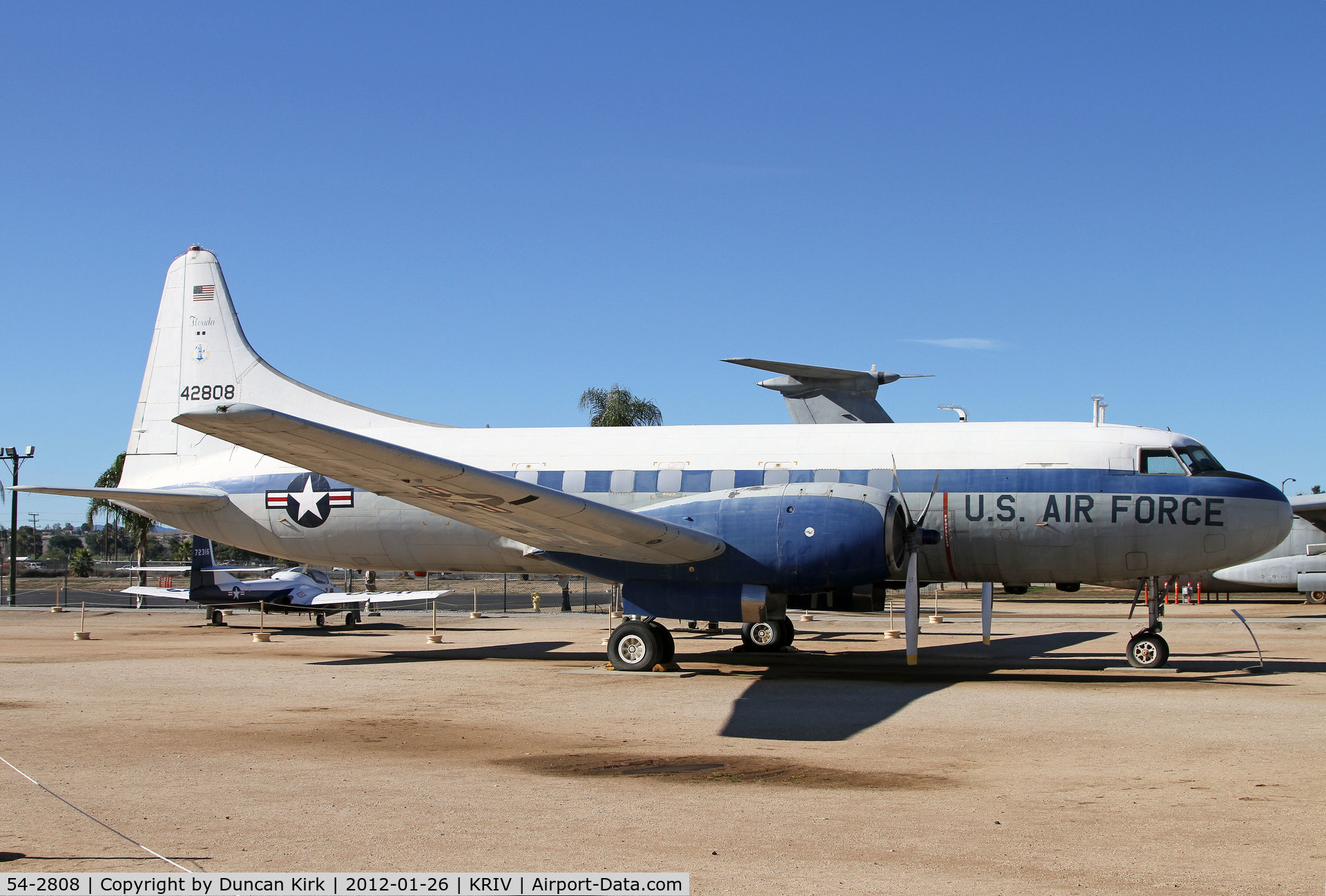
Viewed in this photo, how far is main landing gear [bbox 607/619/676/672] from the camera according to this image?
16.7m

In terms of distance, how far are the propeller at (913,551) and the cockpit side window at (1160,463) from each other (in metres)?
3.29

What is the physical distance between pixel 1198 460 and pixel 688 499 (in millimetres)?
8321

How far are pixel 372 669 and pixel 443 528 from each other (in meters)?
2.74

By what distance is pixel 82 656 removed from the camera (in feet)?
65.9

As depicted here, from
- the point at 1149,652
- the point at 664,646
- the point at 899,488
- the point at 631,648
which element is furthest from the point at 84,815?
the point at 1149,652

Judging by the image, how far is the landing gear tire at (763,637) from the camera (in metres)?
20.3

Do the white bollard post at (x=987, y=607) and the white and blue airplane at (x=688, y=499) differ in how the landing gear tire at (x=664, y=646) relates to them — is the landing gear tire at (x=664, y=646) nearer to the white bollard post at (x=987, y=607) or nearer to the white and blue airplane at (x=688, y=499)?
the white and blue airplane at (x=688, y=499)

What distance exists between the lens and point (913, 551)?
52.1ft

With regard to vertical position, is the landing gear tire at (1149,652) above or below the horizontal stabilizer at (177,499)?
below

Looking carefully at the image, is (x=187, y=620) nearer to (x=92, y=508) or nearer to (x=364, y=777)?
(x=364, y=777)

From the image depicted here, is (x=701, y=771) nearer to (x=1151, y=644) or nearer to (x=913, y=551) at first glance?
(x=913, y=551)

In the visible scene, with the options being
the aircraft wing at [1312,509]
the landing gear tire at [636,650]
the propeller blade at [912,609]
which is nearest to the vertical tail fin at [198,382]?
the landing gear tire at [636,650]

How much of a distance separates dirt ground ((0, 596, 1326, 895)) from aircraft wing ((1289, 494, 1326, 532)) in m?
19.1

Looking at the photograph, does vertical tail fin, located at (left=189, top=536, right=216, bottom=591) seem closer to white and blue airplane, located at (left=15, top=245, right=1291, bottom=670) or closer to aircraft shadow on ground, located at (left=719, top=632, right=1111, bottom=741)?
white and blue airplane, located at (left=15, top=245, right=1291, bottom=670)
